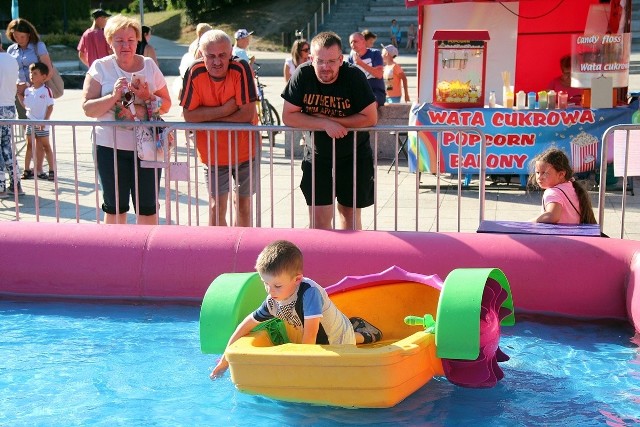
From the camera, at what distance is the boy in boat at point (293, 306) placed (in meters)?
4.91

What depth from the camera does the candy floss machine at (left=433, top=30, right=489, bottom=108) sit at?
35.5 ft

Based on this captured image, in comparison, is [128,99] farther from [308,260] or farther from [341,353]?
[341,353]

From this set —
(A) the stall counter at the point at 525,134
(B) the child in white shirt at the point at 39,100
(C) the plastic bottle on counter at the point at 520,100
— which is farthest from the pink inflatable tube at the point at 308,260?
(C) the plastic bottle on counter at the point at 520,100

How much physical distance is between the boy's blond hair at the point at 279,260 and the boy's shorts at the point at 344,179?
7.97ft

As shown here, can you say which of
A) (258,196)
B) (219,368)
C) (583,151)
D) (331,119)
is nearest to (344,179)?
(331,119)

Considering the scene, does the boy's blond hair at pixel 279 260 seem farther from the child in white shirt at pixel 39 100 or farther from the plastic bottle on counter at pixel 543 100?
the child in white shirt at pixel 39 100

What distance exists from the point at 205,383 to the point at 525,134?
607 cm

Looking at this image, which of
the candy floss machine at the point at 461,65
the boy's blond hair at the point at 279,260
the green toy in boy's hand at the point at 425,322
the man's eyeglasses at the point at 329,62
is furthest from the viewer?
the candy floss machine at the point at 461,65

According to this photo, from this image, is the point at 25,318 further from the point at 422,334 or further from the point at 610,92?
the point at 610,92

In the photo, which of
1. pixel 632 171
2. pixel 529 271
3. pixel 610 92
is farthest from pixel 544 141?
pixel 529 271

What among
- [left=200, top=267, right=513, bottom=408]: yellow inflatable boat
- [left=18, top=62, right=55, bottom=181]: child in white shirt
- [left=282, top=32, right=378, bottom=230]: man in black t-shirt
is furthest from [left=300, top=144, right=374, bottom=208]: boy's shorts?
[left=18, top=62, right=55, bottom=181]: child in white shirt

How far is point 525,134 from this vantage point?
34.9 ft

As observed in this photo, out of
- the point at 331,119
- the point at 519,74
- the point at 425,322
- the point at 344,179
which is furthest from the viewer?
the point at 519,74

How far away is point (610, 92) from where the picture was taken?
35.2ft
